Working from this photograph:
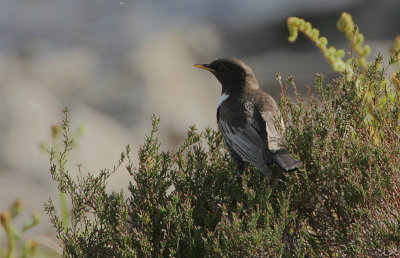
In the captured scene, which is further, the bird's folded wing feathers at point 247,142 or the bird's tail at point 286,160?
the bird's folded wing feathers at point 247,142

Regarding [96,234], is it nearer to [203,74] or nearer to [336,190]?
[336,190]

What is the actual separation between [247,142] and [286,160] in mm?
662

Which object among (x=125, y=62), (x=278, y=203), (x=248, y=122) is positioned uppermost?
(x=125, y=62)

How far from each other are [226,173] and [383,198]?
3.20 feet

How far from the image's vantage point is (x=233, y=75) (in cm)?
477

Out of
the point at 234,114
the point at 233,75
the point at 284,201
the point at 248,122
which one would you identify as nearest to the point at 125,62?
the point at 233,75

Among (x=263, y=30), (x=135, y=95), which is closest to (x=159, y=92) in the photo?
(x=135, y=95)

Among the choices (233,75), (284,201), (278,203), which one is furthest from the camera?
(233,75)

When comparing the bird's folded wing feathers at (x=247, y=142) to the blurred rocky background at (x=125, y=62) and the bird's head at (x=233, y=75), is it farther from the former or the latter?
the blurred rocky background at (x=125, y=62)

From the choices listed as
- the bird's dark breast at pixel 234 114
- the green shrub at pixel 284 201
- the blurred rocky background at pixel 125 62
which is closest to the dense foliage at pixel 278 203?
the green shrub at pixel 284 201

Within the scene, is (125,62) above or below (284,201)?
above

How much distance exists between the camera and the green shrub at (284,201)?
2.84m

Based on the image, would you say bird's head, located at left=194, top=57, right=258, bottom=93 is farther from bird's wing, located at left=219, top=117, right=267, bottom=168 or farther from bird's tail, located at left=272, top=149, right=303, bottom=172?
bird's tail, located at left=272, top=149, right=303, bottom=172

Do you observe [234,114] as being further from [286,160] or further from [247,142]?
[286,160]
